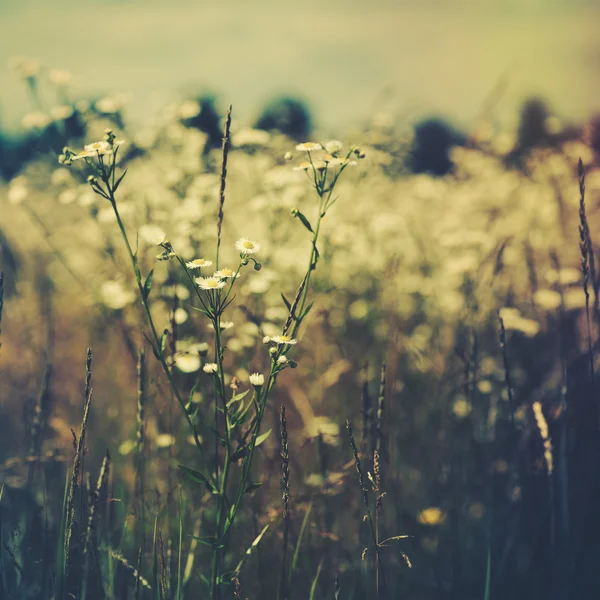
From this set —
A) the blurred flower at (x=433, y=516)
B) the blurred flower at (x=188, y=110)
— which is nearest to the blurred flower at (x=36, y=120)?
the blurred flower at (x=188, y=110)

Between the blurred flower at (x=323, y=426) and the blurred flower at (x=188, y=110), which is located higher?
the blurred flower at (x=188, y=110)

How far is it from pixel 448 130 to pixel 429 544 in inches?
588

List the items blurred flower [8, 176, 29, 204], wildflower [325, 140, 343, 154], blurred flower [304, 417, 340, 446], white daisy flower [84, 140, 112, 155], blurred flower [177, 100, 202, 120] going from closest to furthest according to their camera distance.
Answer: white daisy flower [84, 140, 112, 155] < wildflower [325, 140, 343, 154] < blurred flower [304, 417, 340, 446] < blurred flower [8, 176, 29, 204] < blurred flower [177, 100, 202, 120]

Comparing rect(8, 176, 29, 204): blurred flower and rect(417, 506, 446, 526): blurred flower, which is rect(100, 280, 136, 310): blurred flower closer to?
rect(8, 176, 29, 204): blurred flower

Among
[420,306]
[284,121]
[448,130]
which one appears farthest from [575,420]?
[448,130]

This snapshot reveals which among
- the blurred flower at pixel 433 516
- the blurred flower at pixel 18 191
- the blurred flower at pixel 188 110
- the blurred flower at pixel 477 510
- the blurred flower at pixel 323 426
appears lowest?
the blurred flower at pixel 477 510

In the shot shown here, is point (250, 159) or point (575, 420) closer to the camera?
point (575, 420)

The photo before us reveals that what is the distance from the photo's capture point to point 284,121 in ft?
12.8

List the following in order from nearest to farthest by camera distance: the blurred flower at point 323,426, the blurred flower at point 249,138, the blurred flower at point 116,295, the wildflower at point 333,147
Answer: the wildflower at point 333,147 → the blurred flower at point 323,426 → the blurred flower at point 116,295 → the blurred flower at point 249,138

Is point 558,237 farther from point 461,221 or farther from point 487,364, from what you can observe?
point 487,364

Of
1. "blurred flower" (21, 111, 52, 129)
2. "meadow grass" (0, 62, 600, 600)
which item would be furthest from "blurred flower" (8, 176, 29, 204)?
"blurred flower" (21, 111, 52, 129)

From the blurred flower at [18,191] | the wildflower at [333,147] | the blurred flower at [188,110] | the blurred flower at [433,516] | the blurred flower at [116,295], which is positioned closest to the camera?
the wildflower at [333,147]

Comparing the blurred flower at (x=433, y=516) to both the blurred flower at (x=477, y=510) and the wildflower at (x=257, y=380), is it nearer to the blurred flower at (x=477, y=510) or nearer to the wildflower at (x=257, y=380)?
the blurred flower at (x=477, y=510)

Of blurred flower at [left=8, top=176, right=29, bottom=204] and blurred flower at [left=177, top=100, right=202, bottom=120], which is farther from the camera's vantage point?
blurred flower at [left=177, top=100, right=202, bottom=120]
